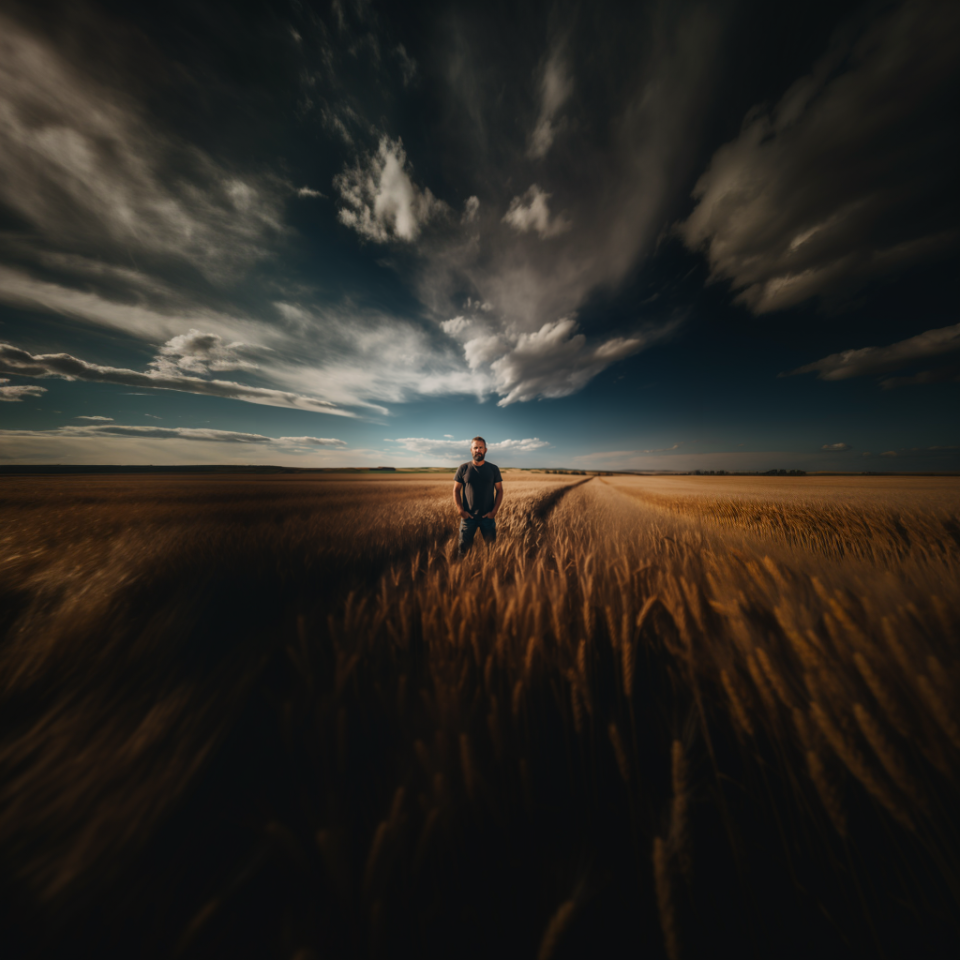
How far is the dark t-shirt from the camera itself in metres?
5.82

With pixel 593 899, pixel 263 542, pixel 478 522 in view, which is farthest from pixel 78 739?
pixel 478 522

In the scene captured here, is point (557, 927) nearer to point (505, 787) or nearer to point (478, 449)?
point (505, 787)

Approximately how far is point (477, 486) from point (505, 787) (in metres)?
4.88

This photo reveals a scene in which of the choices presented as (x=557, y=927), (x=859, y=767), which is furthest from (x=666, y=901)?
(x=859, y=767)

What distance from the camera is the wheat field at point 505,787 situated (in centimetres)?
79

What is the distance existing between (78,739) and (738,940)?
2176 mm

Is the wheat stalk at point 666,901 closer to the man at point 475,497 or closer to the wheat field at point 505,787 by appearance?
the wheat field at point 505,787

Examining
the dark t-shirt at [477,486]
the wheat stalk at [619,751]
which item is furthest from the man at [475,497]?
the wheat stalk at [619,751]

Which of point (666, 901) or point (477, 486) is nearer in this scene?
point (666, 901)

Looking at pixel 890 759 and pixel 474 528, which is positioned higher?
pixel 890 759

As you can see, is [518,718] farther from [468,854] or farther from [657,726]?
[657,726]

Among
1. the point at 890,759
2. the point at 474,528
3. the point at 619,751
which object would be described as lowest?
the point at 474,528

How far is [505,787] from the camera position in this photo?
1011mm

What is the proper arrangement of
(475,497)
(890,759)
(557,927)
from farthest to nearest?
(475,497) → (890,759) → (557,927)
